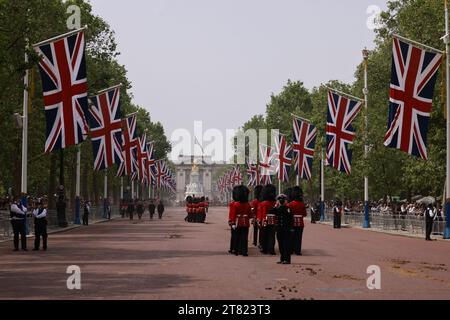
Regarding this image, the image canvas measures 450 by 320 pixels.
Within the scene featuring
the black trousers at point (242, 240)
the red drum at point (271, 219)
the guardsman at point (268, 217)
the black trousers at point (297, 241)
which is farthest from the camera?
the black trousers at point (297, 241)

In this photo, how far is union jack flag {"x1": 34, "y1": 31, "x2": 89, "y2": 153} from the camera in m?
33.6

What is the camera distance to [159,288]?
16.8 m

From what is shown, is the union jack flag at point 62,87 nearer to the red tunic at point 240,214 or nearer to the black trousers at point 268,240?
the red tunic at point 240,214

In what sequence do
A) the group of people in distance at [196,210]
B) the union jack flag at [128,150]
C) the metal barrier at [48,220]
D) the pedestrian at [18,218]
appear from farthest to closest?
the group of people in distance at [196,210], the union jack flag at [128,150], the metal barrier at [48,220], the pedestrian at [18,218]

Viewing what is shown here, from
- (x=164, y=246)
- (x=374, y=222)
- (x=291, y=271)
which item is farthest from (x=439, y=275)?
(x=374, y=222)

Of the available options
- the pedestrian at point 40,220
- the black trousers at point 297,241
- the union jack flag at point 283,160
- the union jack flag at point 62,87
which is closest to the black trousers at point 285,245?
the black trousers at point 297,241

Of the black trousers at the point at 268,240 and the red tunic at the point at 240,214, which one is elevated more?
the red tunic at the point at 240,214

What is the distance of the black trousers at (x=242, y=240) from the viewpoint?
27112 millimetres

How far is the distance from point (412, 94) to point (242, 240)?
37.1ft

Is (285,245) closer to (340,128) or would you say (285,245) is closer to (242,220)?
(242,220)

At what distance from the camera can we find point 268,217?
90.4 ft

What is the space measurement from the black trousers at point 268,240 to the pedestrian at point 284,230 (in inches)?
107

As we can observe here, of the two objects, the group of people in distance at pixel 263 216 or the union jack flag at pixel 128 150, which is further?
the union jack flag at pixel 128 150
